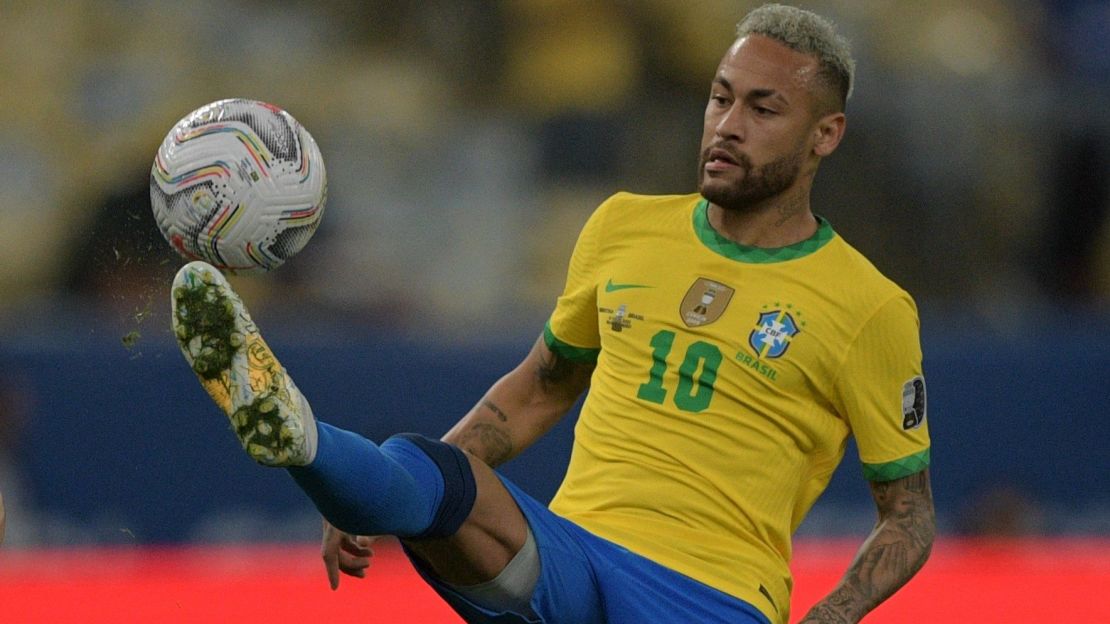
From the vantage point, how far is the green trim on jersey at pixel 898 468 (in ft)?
11.1

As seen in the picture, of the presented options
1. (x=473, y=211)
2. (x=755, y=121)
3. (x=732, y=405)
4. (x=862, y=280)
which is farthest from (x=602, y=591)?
(x=473, y=211)

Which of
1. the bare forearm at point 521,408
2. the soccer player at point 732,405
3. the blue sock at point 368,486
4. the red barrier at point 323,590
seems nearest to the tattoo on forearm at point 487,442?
the bare forearm at point 521,408

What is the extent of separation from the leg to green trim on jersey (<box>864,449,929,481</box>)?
35.0 inches

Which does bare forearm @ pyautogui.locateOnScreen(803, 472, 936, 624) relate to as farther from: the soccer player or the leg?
the leg

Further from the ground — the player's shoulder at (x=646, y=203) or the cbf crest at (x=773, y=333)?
the player's shoulder at (x=646, y=203)

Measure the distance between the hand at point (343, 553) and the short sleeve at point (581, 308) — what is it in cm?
63

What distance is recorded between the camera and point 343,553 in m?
3.37

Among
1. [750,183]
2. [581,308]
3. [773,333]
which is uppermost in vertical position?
[750,183]

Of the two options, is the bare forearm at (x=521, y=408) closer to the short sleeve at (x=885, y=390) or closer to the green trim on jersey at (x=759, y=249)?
the green trim on jersey at (x=759, y=249)

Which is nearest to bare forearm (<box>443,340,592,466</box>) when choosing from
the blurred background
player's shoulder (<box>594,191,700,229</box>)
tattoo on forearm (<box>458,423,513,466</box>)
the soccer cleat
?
tattoo on forearm (<box>458,423,513,466</box>)

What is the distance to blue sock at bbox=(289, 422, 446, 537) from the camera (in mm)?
2809

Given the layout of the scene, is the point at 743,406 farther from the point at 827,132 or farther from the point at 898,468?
the point at 827,132

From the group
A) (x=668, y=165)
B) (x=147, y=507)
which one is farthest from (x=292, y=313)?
(x=668, y=165)

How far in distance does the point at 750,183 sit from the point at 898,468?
619 mm
